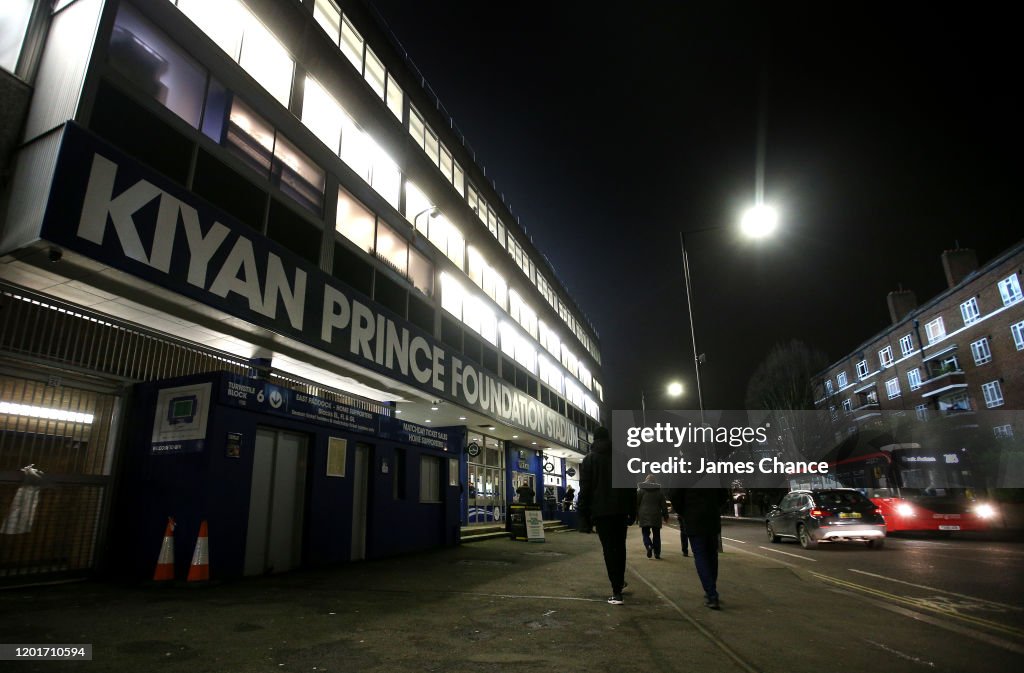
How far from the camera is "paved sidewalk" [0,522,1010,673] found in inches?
149

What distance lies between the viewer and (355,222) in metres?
14.2

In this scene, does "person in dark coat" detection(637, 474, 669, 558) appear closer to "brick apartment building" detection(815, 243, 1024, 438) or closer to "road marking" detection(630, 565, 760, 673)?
"road marking" detection(630, 565, 760, 673)

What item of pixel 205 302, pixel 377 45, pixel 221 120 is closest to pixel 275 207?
pixel 221 120

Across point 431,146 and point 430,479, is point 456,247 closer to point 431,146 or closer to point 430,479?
point 431,146

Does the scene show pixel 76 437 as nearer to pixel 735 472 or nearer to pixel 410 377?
pixel 410 377

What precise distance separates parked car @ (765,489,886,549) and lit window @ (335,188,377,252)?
13811mm

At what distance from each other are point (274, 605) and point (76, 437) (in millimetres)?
4567

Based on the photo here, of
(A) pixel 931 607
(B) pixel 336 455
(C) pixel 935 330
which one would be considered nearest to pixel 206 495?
(B) pixel 336 455

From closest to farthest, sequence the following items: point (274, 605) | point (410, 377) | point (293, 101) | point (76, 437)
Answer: point (274, 605) → point (76, 437) → point (293, 101) → point (410, 377)

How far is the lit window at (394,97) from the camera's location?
1791 cm

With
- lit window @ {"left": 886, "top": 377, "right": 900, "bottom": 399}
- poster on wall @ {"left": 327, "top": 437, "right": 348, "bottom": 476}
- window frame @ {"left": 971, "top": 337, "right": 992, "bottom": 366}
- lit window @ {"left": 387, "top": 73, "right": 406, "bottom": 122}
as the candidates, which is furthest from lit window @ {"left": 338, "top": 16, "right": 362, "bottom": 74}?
lit window @ {"left": 886, "top": 377, "right": 900, "bottom": 399}

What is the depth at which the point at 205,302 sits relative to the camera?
8.42m

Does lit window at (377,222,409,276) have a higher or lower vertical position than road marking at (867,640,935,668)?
higher

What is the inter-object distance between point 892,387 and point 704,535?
52.8 metres
